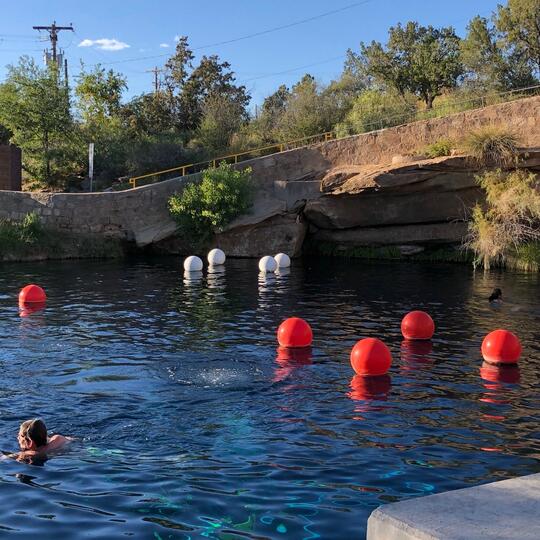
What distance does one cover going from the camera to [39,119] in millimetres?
40031

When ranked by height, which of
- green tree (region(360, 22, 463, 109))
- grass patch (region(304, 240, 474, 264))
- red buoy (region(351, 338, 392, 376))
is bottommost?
red buoy (region(351, 338, 392, 376))

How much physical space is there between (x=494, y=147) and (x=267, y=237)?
1047 cm

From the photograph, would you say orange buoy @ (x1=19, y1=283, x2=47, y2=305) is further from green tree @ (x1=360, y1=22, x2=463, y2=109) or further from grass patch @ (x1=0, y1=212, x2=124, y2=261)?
green tree @ (x1=360, y1=22, x2=463, y2=109)

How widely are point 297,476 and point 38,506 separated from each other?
255cm

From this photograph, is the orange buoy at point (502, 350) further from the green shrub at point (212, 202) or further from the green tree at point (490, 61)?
the green tree at point (490, 61)

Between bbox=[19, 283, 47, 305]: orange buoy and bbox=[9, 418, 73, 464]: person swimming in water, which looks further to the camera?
bbox=[19, 283, 47, 305]: orange buoy

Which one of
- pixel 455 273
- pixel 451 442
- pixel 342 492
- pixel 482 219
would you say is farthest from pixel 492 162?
pixel 342 492

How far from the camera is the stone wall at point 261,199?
3198 cm

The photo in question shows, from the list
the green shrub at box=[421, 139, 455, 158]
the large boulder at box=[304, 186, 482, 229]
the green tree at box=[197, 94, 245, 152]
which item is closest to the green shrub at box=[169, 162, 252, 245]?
the large boulder at box=[304, 186, 482, 229]

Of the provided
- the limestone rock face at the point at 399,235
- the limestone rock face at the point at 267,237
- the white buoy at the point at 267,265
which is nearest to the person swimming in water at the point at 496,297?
the white buoy at the point at 267,265

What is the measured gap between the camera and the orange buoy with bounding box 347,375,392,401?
10500 millimetres

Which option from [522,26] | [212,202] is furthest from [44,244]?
[522,26]

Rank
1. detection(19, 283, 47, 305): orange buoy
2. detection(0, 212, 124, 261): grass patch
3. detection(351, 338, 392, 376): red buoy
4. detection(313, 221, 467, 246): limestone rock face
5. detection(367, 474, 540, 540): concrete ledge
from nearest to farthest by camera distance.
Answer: detection(367, 474, 540, 540): concrete ledge, detection(351, 338, 392, 376): red buoy, detection(19, 283, 47, 305): orange buoy, detection(0, 212, 124, 261): grass patch, detection(313, 221, 467, 246): limestone rock face

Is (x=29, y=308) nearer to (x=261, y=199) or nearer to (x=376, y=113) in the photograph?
(x=261, y=199)
